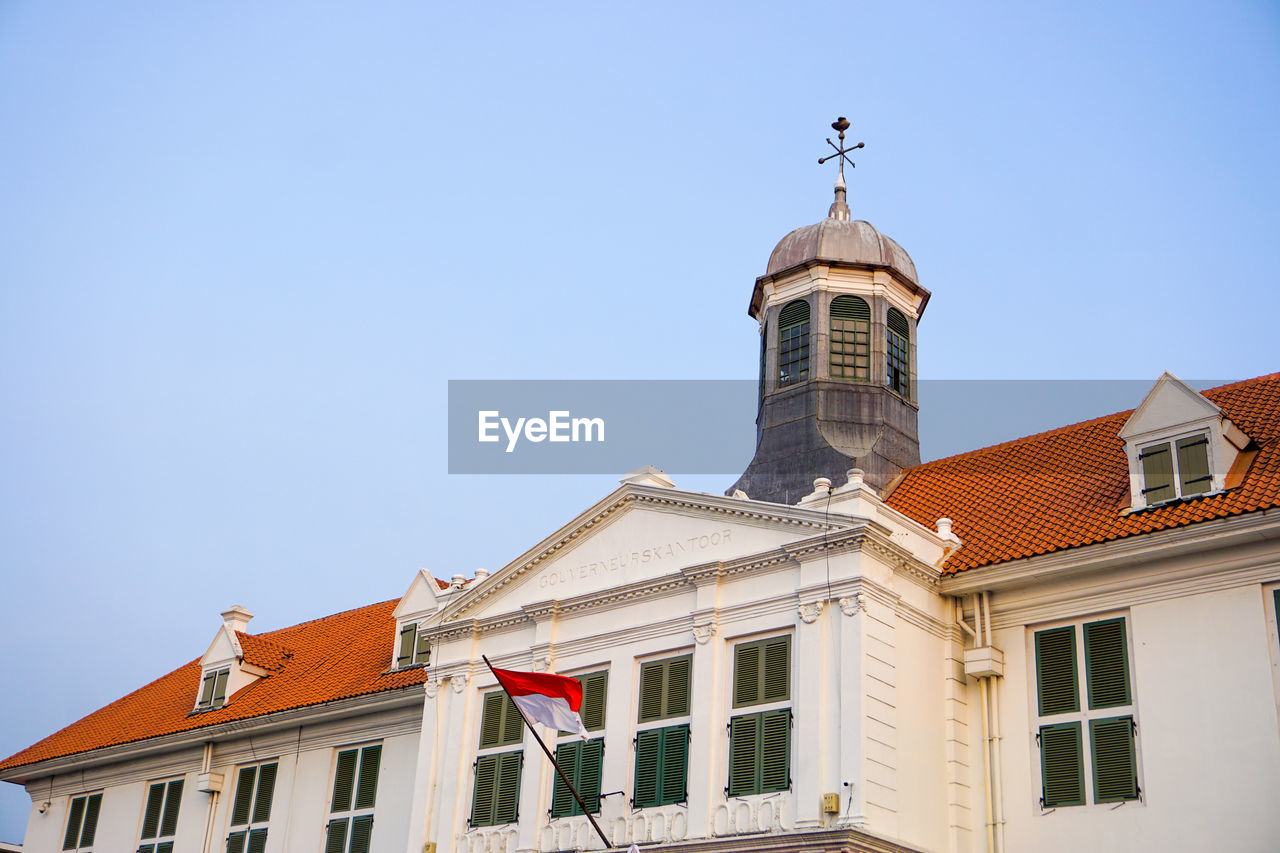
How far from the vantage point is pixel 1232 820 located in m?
19.8

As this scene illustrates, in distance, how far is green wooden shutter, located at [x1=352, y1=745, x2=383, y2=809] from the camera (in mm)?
30344

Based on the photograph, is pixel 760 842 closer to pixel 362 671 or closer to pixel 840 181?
pixel 362 671

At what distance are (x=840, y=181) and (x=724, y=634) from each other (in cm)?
1420

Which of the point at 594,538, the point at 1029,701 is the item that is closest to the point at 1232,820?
the point at 1029,701

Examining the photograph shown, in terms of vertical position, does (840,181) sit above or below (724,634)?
above

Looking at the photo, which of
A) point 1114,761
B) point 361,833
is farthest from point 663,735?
point 361,833

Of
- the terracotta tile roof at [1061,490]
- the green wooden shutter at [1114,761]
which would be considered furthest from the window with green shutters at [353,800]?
the green wooden shutter at [1114,761]

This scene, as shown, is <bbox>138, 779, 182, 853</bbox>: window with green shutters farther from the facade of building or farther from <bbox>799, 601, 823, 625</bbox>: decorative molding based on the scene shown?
<bbox>799, 601, 823, 625</bbox>: decorative molding

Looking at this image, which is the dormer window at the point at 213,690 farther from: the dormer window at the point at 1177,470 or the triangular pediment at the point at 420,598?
the dormer window at the point at 1177,470

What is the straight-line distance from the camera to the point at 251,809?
107 ft

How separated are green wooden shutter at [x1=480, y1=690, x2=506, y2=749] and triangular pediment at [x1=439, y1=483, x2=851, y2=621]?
1.69m

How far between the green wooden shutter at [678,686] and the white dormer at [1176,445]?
25.0 ft

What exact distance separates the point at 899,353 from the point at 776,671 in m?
10.9

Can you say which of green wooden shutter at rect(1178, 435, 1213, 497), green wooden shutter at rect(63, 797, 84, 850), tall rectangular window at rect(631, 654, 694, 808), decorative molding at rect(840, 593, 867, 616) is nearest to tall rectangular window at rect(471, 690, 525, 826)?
tall rectangular window at rect(631, 654, 694, 808)
